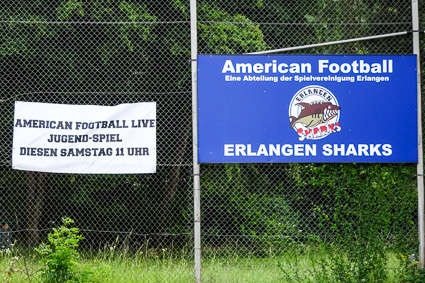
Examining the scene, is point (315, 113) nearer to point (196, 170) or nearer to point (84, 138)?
point (196, 170)

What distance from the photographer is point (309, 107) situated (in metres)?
6.63

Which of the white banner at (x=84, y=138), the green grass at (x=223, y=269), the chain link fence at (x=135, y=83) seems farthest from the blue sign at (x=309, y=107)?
the chain link fence at (x=135, y=83)

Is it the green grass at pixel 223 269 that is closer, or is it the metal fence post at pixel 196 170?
the metal fence post at pixel 196 170

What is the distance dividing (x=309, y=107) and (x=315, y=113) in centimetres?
10

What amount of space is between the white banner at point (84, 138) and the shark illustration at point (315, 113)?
179cm

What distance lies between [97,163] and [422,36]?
437 centimetres

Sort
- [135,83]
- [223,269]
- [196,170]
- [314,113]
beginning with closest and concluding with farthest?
[196,170]
[314,113]
[223,269]
[135,83]

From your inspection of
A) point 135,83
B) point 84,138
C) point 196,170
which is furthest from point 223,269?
point 135,83

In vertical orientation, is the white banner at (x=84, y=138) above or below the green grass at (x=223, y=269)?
above

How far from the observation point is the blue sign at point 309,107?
21.6ft

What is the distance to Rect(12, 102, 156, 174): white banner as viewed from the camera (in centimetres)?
666

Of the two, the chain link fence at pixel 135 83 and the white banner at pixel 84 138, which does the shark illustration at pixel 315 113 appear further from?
the chain link fence at pixel 135 83

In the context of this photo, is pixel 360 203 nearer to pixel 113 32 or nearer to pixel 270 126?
pixel 270 126

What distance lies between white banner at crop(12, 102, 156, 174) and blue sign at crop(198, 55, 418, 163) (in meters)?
0.78
